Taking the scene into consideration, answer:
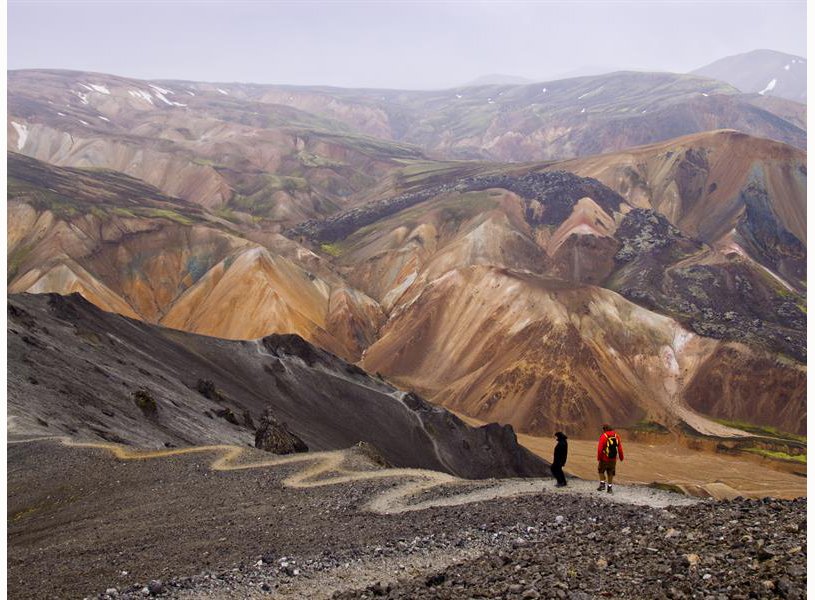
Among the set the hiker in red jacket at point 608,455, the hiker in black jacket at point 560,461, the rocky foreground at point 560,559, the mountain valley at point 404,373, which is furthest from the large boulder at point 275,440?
the hiker in red jacket at point 608,455

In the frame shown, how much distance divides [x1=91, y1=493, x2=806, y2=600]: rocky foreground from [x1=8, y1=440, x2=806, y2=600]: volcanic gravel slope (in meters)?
0.04

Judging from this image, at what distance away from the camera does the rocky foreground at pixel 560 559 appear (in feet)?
36.3

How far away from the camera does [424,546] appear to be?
16.5 m

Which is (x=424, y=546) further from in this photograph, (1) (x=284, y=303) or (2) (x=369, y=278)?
(2) (x=369, y=278)

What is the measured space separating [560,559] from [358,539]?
231 inches

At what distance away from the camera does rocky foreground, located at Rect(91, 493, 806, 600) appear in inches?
436

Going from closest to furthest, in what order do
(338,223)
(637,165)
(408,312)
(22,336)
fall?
(22,336) < (408,312) < (338,223) < (637,165)

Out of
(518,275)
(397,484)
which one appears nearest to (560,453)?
(397,484)

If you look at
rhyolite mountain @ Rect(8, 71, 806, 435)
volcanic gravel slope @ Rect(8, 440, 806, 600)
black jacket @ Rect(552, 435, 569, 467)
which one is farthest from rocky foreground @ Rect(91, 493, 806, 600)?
rhyolite mountain @ Rect(8, 71, 806, 435)

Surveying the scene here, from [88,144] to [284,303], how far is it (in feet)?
379

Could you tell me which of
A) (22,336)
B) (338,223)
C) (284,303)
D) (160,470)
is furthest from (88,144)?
(160,470)

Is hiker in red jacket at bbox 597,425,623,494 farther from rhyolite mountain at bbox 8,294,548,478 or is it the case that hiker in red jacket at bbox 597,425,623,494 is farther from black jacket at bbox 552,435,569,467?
rhyolite mountain at bbox 8,294,548,478

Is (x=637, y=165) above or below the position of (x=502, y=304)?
above

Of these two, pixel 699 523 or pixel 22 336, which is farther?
pixel 22 336
